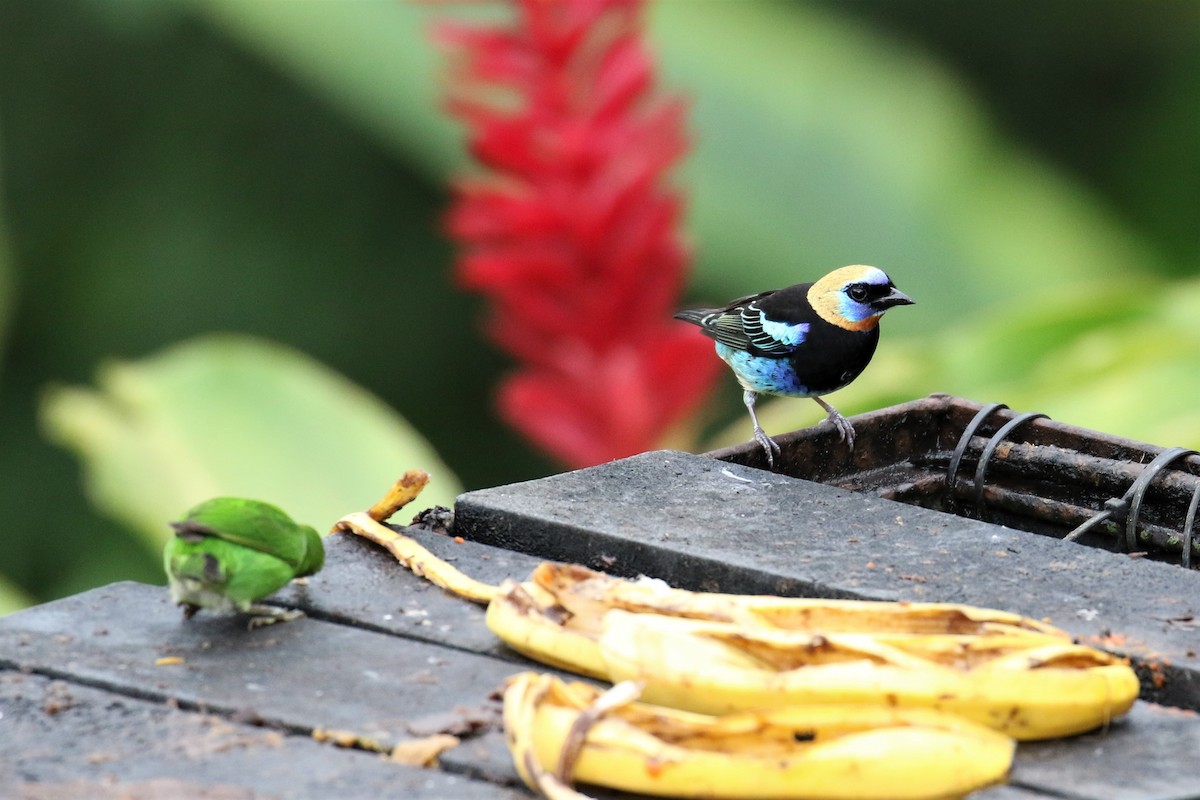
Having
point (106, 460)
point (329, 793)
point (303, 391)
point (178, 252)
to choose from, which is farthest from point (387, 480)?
point (329, 793)

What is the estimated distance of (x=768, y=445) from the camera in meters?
3.09

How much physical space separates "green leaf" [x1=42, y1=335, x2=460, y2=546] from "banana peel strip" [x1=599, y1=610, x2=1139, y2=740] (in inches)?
89.0

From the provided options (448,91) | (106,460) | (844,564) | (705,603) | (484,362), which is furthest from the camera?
(484,362)

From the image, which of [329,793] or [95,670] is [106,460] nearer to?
[95,670]

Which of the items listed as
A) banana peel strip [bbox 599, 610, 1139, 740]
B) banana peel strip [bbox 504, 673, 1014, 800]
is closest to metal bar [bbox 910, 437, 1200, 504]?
banana peel strip [bbox 599, 610, 1139, 740]

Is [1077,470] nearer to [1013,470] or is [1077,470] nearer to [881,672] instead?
[1013,470]

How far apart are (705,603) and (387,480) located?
232 centimetres

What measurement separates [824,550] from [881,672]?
518 millimetres

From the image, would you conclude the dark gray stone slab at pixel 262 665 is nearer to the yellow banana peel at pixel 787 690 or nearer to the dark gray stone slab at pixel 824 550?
the yellow banana peel at pixel 787 690

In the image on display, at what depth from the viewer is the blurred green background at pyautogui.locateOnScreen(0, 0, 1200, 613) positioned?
569 centimetres

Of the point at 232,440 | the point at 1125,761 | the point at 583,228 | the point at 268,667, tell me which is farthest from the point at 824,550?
the point at 232,440

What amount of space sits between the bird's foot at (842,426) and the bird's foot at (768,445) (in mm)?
110

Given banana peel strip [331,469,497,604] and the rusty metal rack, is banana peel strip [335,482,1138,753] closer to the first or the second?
banana peel strip [331,469,497,604]

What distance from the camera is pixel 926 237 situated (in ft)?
19.0
